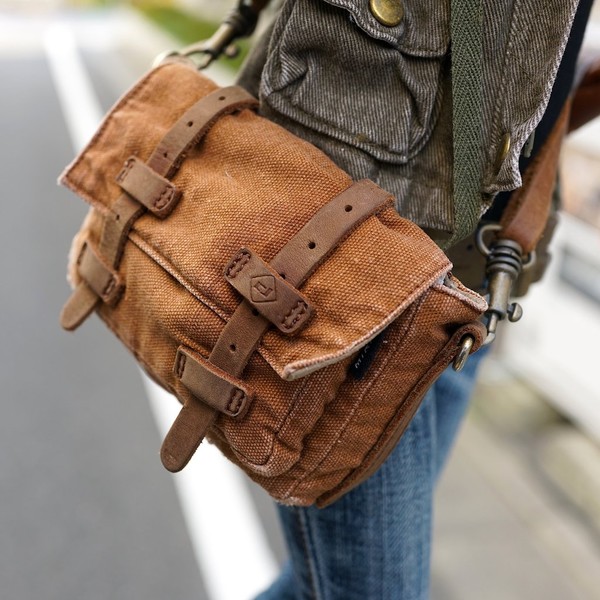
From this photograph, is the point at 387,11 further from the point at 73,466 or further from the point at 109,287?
the point at 73,466

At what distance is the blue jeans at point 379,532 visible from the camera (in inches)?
31.9

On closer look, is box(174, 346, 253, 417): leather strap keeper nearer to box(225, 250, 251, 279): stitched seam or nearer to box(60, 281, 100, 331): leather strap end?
box(225, 250, 251, 279): stitched seam

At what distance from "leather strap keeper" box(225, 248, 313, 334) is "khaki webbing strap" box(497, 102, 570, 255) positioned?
250mm

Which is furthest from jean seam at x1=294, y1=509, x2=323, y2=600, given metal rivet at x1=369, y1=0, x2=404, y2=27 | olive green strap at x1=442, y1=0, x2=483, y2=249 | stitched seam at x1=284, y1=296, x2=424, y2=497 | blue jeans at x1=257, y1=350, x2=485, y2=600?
metal rivet at x1=369, y1=0, x2=404, y2=27

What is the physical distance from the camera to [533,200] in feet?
2.44

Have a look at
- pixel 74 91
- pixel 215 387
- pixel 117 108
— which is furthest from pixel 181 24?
pixel 215 387

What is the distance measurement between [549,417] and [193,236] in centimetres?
161

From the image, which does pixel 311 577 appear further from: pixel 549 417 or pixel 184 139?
pixel 549 417

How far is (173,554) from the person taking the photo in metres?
1.55

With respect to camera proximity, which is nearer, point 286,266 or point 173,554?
point 286,266

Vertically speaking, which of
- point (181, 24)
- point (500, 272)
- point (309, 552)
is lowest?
point (181, 24)

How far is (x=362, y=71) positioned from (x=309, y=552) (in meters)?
0.56

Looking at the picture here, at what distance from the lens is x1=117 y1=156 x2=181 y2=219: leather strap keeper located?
2.41 ft

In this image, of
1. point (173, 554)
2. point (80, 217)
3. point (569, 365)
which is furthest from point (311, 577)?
point (80, 217)
